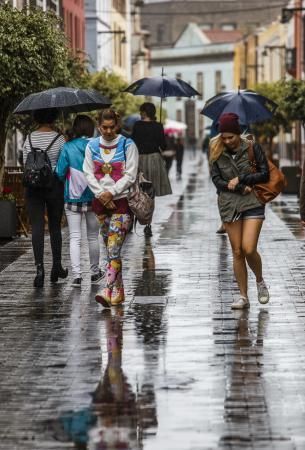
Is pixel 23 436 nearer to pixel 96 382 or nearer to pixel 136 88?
pixel 96 382

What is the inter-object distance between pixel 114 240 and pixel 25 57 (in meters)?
9.87

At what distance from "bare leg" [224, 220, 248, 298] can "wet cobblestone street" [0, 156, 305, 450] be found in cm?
24

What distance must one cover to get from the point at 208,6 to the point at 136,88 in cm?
12234

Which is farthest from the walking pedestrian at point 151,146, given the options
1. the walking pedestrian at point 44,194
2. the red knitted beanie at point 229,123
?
the red knitted beanie at point 229,123

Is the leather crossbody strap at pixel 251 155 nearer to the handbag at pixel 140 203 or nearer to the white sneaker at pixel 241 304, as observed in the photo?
the handbag at pixel 140 203

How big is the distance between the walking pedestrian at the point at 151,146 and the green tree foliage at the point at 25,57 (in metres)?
1.99

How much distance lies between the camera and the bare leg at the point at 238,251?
13.4 metres

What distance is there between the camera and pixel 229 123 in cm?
1308

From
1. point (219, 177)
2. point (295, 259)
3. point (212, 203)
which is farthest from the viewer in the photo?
point (212, 203)

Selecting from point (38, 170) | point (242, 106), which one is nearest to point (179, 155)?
point (242, 106)

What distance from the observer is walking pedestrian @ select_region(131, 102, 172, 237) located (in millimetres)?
21969

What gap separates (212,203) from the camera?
→ 113ft

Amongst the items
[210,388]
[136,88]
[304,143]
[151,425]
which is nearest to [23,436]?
[151,425]

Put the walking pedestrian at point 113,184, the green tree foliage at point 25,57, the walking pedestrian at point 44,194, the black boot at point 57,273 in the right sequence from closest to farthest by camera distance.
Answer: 1. the walking pedestrian at point 113,184
2. the walking pedestrian at point 44,194
3. the black boot at point 57,273
4. the green tree foliage at point 25,57
